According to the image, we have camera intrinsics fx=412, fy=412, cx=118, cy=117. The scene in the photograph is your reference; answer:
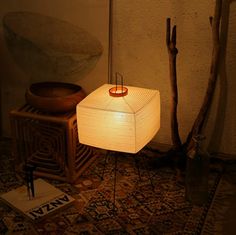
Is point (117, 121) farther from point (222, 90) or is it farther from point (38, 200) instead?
point (222, 90)

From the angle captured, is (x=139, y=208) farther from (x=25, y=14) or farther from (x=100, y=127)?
(x=25, y=14)

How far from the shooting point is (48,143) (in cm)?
177

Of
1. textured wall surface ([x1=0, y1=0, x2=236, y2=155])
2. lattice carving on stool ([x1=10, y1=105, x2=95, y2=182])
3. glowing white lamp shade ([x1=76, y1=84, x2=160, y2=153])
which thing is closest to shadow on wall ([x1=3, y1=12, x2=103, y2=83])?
textured wall surface ([x1=0, y1=0, x2=236, y2=155])

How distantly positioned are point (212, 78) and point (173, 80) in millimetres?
158

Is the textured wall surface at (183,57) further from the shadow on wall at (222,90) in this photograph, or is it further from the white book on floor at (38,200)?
the white book on floor at (38,200)

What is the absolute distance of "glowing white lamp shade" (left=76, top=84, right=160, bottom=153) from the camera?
1493 millimetres

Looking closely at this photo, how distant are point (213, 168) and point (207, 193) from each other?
24 cm

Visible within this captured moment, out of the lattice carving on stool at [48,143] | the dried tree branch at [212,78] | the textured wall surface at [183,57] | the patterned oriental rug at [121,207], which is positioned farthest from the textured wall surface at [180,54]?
the lattice carving on stool at [48,143]

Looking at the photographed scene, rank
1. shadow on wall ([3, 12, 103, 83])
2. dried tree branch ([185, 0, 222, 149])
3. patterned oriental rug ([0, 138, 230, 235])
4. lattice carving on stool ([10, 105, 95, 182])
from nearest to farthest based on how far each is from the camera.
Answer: patterned oriental rug ([0, 138, 230, 235]) < dried tree branch ([185, 0, 222, 149]) < lattice carving on stool ([10, 105, 95, 182]) < shadow on wall ([3, 12, 103, 83])

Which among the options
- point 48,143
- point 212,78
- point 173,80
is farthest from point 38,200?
point 212,78

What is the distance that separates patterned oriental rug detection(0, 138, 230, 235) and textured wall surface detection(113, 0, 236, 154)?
227 millimetres

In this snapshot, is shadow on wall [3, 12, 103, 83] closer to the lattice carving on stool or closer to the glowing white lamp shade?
the lattice carving on stool

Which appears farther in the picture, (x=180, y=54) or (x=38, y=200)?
(x=180, y=54)

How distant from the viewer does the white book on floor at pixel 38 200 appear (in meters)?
1.54
